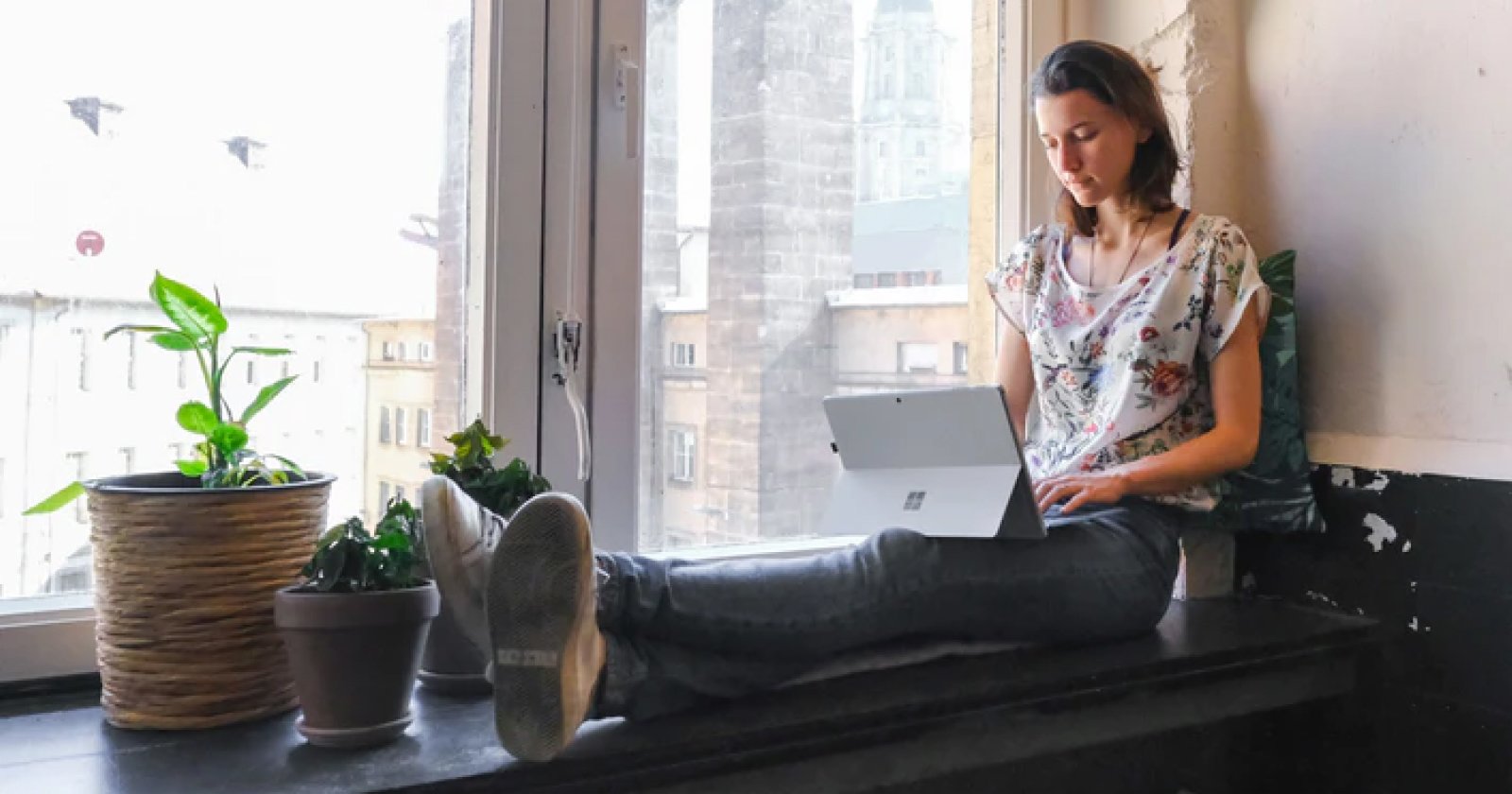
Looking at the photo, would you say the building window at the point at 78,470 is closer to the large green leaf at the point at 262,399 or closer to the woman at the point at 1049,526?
the large green leaf at the point at 262,399

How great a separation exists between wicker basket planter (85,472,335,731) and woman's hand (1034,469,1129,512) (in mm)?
900

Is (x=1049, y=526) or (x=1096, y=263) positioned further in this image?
(x=1096, y=263)

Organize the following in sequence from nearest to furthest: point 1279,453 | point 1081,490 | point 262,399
Result: point 262,399 → point 1081,490 → point 1279,453

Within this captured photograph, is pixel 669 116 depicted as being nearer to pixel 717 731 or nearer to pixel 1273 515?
pixel 717 731

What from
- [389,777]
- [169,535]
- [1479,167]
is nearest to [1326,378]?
[1479,167]

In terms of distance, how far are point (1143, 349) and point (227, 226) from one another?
1.17 meters

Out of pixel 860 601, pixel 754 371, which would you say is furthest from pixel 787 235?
pixel 860 601

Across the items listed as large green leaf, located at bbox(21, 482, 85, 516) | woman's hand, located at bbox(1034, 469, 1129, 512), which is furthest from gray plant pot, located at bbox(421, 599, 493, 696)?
woman's hand, located at bbox(1034, 469, 1129, 512)

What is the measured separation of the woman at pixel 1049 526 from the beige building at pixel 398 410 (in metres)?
0.40

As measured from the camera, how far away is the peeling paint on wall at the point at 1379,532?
62.9 inches

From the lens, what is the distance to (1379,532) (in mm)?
1612

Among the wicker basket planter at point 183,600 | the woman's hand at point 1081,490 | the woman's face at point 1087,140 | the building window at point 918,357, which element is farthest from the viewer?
the building window at point 918,357

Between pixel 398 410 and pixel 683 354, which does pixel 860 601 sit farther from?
pixel 398 410

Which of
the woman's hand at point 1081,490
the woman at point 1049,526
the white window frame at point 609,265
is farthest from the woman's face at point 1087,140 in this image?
the white window frame at point 609,265
